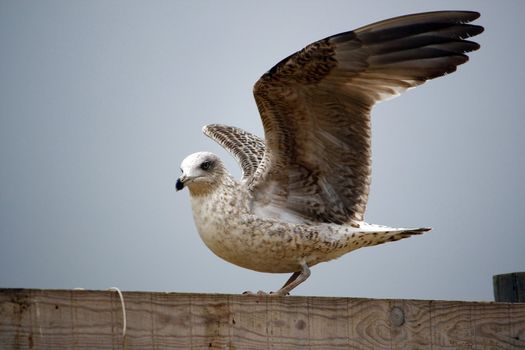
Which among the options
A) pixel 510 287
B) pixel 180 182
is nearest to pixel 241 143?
pixel 180 182

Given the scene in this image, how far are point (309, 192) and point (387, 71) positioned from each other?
971 millimetres

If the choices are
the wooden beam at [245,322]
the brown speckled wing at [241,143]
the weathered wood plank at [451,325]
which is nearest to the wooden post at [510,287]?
the wooden beam at [245,322]

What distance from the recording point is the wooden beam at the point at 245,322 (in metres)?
2.59

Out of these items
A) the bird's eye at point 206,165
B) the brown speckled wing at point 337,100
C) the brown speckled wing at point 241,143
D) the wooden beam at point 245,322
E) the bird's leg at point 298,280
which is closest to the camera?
the wooden beam at point 245,322

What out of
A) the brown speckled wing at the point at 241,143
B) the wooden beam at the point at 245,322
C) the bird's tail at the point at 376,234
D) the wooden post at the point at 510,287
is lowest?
the wooden beam at the point at 245,322

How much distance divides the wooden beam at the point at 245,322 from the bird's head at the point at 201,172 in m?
2.69

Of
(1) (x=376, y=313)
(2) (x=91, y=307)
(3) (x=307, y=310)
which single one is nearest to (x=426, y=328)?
(1) (x=376, y=313)

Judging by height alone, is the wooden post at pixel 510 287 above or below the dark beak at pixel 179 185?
below

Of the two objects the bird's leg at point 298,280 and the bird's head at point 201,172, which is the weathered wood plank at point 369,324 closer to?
the bird's leg at point 298,280

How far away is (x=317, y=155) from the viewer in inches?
229

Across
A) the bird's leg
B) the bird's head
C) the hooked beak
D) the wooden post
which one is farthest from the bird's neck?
the wooden post

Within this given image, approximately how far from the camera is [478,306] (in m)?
3.16

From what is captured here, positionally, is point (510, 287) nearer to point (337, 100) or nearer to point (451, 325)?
point (451, 325)

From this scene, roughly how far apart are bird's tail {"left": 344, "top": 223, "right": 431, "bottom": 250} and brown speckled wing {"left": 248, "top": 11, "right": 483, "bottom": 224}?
18cm
